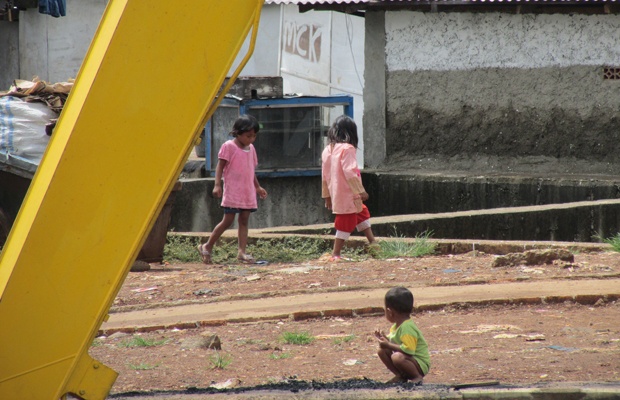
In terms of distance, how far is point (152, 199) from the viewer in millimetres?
3236

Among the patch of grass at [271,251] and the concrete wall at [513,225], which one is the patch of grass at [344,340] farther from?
the concrete wall at [513,225]

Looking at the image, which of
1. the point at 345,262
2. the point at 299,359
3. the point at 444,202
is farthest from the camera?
the point at 444,202

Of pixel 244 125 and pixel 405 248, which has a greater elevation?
pixel 244 125

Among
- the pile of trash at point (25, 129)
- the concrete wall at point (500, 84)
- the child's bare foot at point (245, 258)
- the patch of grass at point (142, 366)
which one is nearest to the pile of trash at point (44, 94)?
the pile of trash at point (25, 129)

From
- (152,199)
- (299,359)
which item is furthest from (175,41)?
(299,359)

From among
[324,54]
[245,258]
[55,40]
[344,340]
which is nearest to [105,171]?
[344,340]

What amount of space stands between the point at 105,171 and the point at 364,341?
3.08 meters

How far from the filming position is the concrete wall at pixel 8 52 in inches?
965

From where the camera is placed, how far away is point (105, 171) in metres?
3.20

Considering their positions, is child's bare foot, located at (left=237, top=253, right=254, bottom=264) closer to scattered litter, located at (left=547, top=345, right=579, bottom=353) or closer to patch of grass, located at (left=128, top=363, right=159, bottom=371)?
patch of grass, located at (left=128, top=363, right=159, bottom=371)

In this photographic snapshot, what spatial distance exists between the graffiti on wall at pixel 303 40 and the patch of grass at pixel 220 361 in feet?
51.8

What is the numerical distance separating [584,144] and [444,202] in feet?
8.05

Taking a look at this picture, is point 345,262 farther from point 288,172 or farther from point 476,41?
point 476,41

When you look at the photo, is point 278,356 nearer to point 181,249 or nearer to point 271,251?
point 271,251
